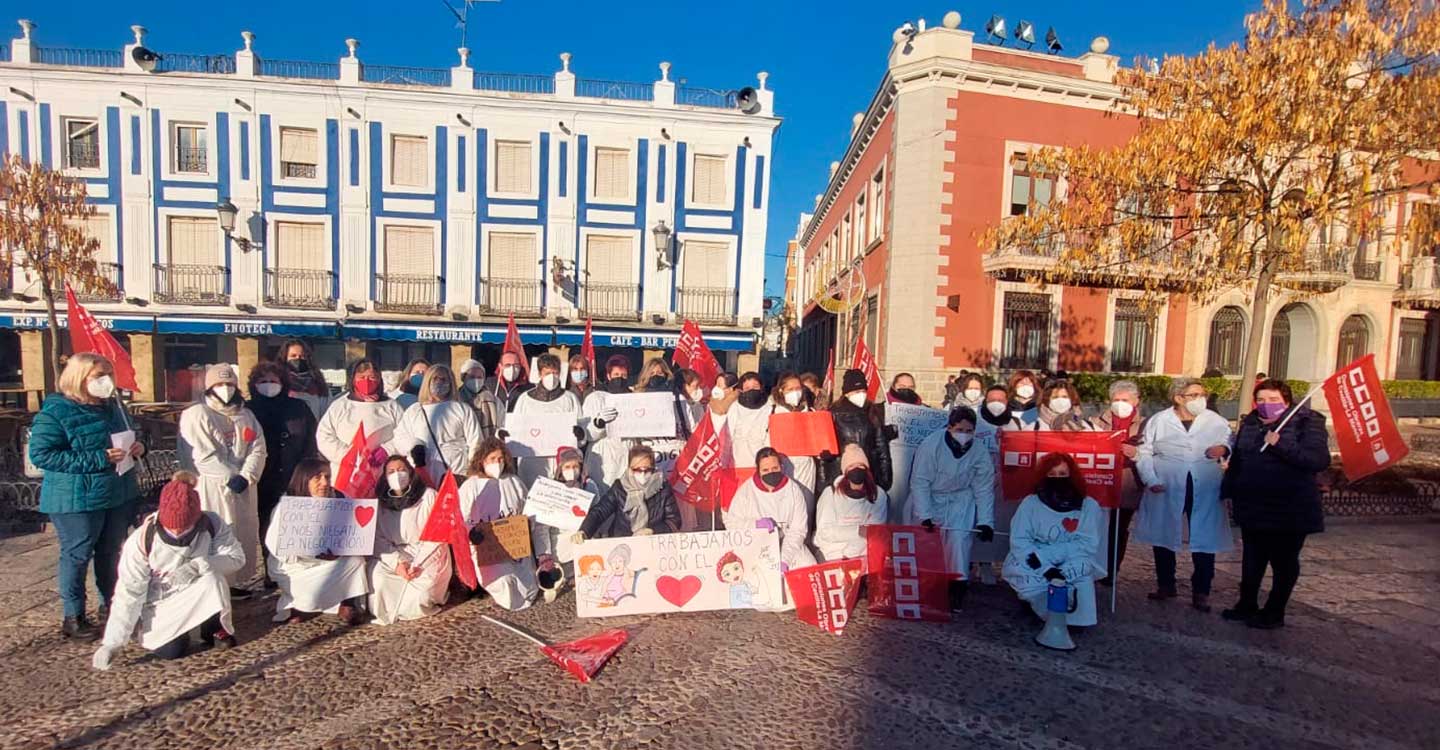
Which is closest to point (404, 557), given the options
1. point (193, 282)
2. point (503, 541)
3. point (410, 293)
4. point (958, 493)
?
point (503, 541)

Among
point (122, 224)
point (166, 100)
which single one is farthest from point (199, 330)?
point (166, 100)

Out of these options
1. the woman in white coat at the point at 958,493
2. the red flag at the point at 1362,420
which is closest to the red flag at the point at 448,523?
the woman in white coat at the point at 958,493

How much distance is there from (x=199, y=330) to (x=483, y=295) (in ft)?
26.2

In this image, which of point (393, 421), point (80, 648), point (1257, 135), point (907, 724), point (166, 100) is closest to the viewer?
point (907, 724)

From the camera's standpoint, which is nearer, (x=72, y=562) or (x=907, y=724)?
(x=907, y=724)

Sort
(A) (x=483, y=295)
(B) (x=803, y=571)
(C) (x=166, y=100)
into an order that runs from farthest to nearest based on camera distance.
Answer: (A) (x=483, y=295) < (C) (x=166, y=100) < (B) (x=803, y=571)

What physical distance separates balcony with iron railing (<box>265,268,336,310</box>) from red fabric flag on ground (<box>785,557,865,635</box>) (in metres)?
19.3

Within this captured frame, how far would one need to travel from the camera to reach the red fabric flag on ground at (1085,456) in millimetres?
4875

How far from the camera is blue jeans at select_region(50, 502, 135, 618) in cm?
407

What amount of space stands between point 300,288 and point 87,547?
58.6ft

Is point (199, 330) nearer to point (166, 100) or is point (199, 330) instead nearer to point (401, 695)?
point (166, 100)

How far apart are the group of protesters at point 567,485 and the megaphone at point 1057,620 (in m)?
0.07

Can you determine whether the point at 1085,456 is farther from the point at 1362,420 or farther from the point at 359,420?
the point at 359,420

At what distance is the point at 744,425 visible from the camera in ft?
19.7
